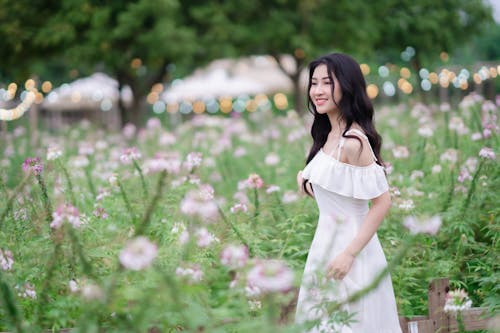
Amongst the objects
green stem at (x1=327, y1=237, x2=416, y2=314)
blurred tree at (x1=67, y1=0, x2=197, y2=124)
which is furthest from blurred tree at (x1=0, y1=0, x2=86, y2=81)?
green stem at (x1=327, y1=237, x2=416, y2=314)

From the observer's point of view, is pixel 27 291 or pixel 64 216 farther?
pixel 27 291

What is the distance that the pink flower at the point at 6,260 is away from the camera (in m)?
2.26

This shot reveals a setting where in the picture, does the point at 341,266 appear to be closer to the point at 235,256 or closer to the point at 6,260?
the point at 235,256

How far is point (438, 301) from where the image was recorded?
2707mm

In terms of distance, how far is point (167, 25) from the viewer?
997 centimetres

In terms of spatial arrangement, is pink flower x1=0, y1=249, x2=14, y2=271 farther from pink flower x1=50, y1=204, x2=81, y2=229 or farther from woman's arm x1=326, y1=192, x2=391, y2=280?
woman's arm x1=326, y1=192, x2=391, y2=280

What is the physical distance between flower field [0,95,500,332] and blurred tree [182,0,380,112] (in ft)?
→ 19.4

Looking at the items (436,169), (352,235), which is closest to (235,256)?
(352,235)

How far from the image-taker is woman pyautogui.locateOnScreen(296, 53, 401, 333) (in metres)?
2.22

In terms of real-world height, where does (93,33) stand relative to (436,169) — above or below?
above

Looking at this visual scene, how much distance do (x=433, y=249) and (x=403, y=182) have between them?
0.84 metres

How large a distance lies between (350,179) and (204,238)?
28.8 inches

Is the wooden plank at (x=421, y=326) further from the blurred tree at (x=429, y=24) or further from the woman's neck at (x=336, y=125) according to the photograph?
the blurred tree at (x=429, y=24)

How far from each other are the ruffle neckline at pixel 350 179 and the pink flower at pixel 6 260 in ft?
3.93
